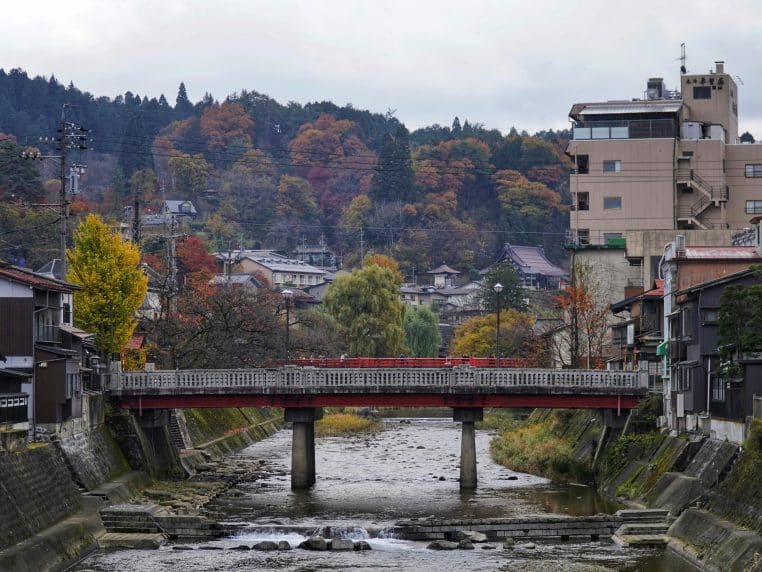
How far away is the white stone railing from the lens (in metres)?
68.1

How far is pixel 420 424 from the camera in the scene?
120062 mm

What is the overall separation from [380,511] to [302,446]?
434 inches

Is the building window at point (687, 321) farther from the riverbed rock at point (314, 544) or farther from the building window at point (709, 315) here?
the riverbed rock at point (314, 544)

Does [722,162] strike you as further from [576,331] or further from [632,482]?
[632,482]

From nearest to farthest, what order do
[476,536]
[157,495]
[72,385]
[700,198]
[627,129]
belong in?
[476,536] → [72,385] → [157,495] → [700,198] → [627,129]

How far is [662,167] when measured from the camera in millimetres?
104125

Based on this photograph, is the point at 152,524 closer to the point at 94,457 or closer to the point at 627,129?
the point at 94,457

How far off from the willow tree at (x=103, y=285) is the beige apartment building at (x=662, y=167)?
129 ft

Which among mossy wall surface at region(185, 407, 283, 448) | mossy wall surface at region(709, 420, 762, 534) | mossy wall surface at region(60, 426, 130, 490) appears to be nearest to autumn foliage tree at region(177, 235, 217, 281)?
mossy wall surface at region(185, 407, 283, 448)

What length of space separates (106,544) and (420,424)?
232 feet

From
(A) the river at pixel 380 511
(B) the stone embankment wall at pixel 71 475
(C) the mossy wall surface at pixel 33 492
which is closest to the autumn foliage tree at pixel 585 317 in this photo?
(A) the river at pixel 380 511

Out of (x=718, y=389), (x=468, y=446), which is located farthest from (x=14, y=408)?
(x=718, y=389)

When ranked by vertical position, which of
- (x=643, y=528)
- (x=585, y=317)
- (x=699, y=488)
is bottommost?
(x=643, y=528)

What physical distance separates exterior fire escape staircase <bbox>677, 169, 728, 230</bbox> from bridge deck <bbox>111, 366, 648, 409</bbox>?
1509 inches
